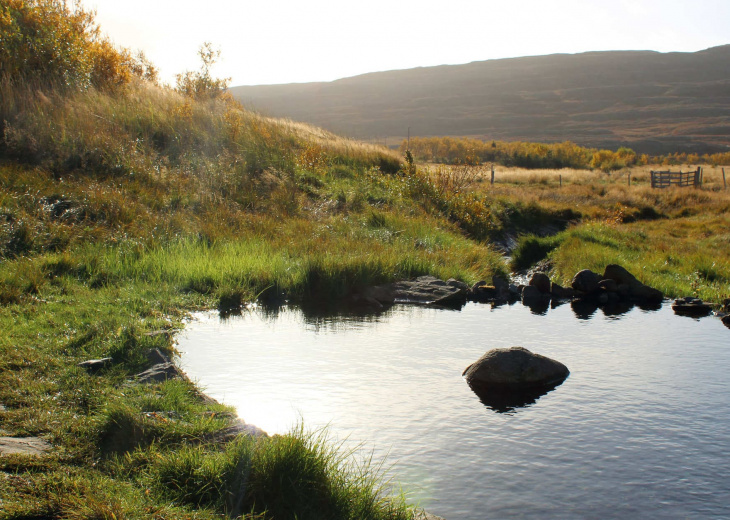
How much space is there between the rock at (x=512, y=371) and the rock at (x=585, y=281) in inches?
231

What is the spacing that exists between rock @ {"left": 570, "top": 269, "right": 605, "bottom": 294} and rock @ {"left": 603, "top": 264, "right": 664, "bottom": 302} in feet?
0.99

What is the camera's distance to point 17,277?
799cm

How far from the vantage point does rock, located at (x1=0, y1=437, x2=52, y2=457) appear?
11.8 ft

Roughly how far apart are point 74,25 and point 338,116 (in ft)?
433

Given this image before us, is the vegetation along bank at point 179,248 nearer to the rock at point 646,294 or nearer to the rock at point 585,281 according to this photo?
the rock at point 646,294

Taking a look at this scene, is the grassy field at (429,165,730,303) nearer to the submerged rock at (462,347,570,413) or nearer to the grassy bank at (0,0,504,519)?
the grassy bank at (0,0,504,519)

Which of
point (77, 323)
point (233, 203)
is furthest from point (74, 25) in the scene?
point (77, 323)

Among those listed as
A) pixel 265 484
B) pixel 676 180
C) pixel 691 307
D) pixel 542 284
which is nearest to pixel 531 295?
pixel 542 284

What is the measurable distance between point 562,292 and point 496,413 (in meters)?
7.02

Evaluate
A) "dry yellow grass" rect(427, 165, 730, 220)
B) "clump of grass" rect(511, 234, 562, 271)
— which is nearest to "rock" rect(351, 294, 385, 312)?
"clump of grass" rect(511, 234, 562, 271)

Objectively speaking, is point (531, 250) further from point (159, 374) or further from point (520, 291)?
point (159, 374)

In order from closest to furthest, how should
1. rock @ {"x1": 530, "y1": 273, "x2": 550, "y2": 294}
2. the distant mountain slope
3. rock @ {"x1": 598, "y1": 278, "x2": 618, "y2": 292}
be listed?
rock @ {"x1": 598, "y1": 278, "x2": 618, "y2": 292} < rock @ {"x1": 530, "y1": 273, "x2": 550, "y2": 294} < the distant mountain slope

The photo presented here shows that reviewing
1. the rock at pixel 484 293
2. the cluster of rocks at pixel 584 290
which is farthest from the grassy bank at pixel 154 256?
the cluster of rocks at pixel 584 290

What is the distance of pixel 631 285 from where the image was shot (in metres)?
12.2
